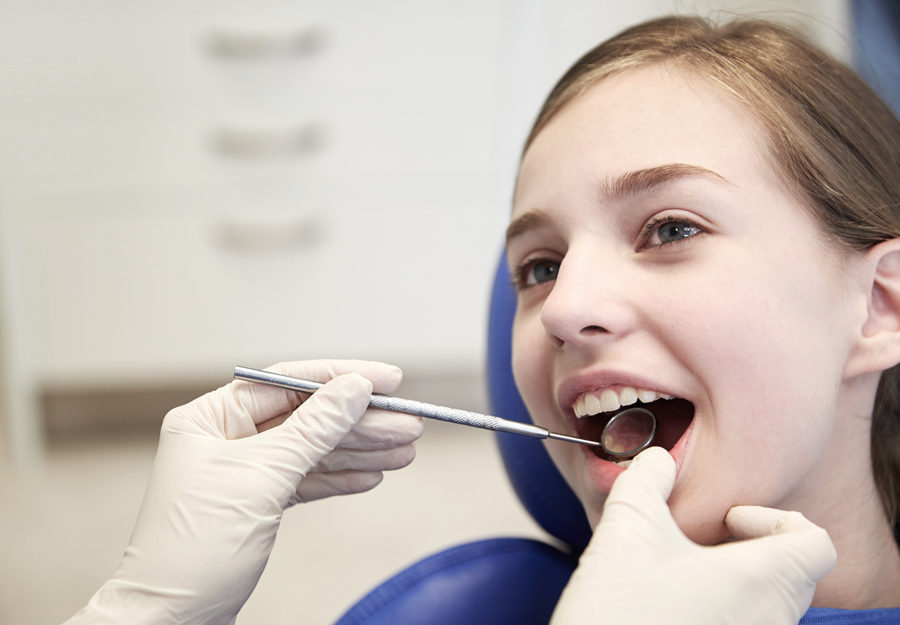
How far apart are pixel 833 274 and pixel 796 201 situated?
0.09m

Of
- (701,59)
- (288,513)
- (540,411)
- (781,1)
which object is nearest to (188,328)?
(288,513)

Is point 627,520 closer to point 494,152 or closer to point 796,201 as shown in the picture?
point 796,201

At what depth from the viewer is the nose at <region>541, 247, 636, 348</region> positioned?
0.75m

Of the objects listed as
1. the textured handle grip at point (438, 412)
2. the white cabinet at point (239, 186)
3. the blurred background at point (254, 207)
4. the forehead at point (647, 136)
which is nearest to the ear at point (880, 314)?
the forehead at point (647, 136)

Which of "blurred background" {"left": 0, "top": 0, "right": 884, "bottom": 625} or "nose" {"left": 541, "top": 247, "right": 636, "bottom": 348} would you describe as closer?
"nose" {"left": 541, "top": 247, "right": 636, "bottom": 348}

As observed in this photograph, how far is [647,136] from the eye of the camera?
0.79m

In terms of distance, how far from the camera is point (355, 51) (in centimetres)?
221

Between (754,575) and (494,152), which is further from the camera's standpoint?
(494,152)

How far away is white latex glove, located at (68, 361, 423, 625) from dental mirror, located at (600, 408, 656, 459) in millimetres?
230

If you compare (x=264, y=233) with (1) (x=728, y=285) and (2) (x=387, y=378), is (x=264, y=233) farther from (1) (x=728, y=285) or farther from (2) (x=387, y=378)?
(1) (x=728, y=285)

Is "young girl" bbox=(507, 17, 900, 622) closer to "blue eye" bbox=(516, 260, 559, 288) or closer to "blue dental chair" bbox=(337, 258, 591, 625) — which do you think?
"blue eye" bbox=(516, 260, 559, 288)

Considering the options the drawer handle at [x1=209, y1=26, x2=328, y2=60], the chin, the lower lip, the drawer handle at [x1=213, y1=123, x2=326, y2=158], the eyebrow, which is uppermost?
the drawer handle at [x1=209, y1=26, x2=328, y2=60]

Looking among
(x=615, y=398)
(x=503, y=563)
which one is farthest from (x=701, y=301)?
(x=503, y=563)

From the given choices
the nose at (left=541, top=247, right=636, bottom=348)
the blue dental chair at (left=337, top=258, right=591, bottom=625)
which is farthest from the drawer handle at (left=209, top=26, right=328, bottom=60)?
the nose at (left=541, top=247, right=636, bottom=348)
